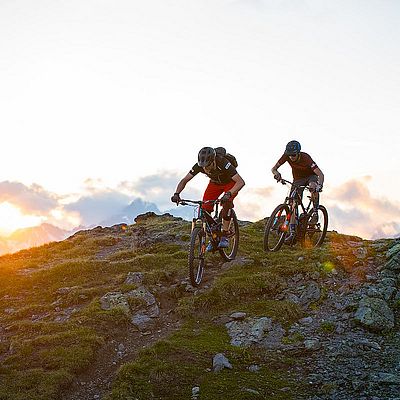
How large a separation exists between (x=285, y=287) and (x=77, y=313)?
709cm

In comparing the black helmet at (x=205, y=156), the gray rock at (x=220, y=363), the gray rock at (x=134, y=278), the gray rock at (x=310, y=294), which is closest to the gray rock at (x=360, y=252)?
the gray rock at (x=310, y=294)

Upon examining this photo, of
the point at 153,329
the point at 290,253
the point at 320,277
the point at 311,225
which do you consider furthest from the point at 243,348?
the point at 311,225

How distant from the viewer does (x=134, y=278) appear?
16703mm

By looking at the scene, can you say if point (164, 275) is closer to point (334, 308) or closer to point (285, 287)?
point (285, 287)

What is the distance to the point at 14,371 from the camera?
417 inches

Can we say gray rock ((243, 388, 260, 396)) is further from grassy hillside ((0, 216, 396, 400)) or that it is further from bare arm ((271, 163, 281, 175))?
bare arm ((271, 163, 281, 175))

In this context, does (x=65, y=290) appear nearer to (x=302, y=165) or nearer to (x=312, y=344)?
(x=312, y=344)

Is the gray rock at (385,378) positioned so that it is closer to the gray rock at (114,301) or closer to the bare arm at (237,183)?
the bare arm at (237,183)

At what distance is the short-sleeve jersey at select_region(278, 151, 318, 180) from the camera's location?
17.7 m

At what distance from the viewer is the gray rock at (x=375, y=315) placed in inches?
496

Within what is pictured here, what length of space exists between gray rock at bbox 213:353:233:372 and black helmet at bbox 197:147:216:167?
6.23m

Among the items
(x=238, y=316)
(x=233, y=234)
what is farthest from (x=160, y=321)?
(x=233, y=234)

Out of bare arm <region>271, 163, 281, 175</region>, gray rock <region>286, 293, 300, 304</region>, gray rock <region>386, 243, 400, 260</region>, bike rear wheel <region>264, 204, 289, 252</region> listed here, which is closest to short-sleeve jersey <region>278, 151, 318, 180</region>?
bare arm <region>271, 163, 281, 175</region>

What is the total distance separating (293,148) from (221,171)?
3.60m
